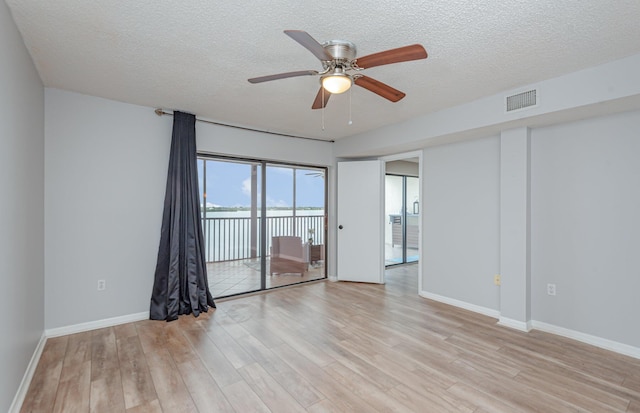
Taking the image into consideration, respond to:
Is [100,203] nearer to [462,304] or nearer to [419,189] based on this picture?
[419,189]

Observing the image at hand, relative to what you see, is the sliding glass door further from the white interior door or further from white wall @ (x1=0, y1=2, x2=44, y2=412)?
white wall @ (x1=0, y1=2, x2=44, y2=412)

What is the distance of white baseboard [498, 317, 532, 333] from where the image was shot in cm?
316

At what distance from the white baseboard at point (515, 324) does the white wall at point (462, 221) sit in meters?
0.25

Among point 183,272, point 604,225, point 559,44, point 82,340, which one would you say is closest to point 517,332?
point 604,225

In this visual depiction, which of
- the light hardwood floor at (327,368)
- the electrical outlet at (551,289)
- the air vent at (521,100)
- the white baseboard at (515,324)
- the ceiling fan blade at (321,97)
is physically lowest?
the light hardwood floor at (327,368)

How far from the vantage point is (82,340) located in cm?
290

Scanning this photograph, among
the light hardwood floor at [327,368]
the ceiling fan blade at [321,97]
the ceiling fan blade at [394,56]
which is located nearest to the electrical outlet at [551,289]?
the light hardwood floor at [327,368]

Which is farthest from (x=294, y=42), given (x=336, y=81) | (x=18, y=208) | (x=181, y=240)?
(x=181, y=240)

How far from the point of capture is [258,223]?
4.60 meters

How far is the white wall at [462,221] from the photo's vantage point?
364 centimetres

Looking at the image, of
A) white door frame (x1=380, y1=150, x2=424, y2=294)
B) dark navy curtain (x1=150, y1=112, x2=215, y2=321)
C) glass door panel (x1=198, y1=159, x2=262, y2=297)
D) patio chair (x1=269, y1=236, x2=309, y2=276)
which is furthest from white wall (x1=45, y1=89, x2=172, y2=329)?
white door frame (x1=380, y1=150, x2=424, y2=294)

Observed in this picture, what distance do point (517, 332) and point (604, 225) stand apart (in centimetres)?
135

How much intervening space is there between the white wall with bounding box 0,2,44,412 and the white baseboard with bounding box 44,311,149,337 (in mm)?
221

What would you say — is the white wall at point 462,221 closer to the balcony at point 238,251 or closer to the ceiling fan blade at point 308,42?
the balcony at point 238,251
